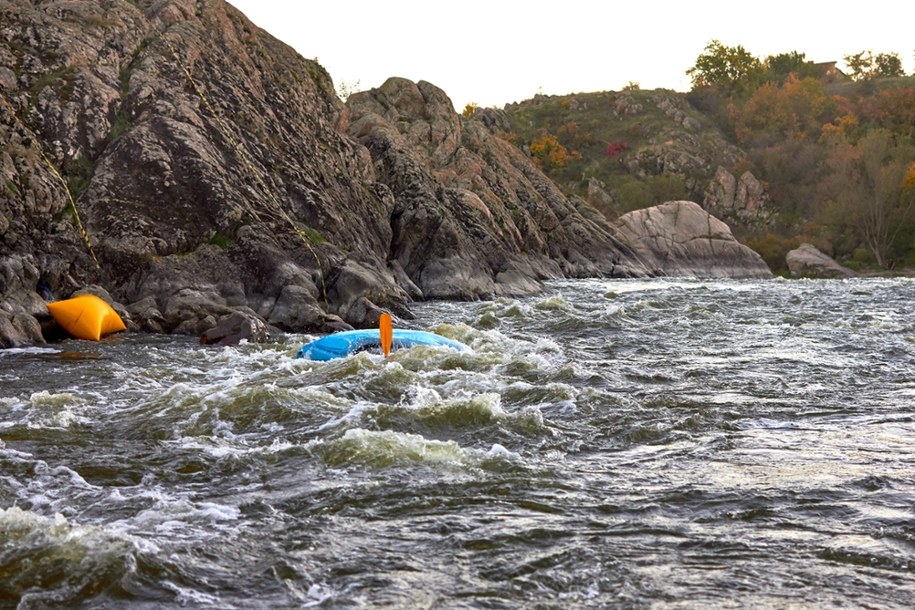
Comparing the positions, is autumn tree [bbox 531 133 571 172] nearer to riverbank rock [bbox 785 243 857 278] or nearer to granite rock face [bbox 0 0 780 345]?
riverbank rock [bbox 785 243 857 278]

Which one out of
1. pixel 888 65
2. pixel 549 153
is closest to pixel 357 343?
pixel 549 153

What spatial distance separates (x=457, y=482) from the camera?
6465mm

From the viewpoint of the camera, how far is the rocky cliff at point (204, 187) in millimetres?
18391

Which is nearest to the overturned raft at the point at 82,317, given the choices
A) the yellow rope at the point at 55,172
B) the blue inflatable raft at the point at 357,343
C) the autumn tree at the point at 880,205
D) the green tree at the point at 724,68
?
the yellow rope at the point at 55,172

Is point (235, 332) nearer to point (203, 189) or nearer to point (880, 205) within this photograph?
point (203, 189)

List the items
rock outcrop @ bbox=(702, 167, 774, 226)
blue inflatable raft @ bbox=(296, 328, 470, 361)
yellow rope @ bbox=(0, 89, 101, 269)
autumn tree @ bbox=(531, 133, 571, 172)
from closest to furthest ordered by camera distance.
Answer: blue inflatable raft @ bbox=(296, 328, 470, 361)
yellow rope @ bbox=(0, 89, 101, 269)
rock outcrop @ bbox=(702, 167, 774, 226)
autumn tree @ bbox=(531, 133, 571, 172)

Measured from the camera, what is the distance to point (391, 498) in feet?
19.9

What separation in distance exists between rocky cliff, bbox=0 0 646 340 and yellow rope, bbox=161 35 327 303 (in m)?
0.07

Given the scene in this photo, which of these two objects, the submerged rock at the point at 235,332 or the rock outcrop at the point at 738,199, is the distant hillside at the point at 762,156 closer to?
the rock outcrop at the point at 738,199

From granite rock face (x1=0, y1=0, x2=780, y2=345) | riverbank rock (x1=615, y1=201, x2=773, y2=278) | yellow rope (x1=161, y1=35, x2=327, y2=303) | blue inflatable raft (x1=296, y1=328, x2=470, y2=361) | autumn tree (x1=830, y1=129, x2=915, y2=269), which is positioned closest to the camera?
blue inflatable raft (x1=296, y1=328, x2=470, y2=361)

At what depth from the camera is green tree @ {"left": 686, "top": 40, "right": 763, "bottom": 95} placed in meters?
97.3

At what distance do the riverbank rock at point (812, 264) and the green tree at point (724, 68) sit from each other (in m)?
49.3

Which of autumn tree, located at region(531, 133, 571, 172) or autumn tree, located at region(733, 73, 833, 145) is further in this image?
autumn tree, located at region(531, 133, 571, 172)

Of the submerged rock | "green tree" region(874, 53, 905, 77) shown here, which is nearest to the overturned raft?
the submerged rock
